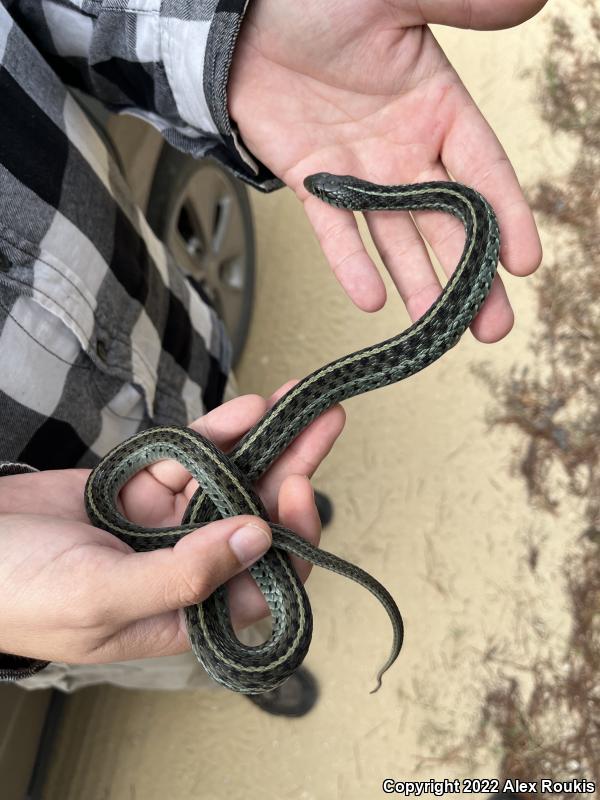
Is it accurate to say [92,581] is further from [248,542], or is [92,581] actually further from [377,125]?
[377,125]

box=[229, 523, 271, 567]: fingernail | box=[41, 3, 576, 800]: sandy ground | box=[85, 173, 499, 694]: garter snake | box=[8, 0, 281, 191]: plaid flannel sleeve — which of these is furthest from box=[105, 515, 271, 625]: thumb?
box=[41, 3, 576, 800]: sandy ground

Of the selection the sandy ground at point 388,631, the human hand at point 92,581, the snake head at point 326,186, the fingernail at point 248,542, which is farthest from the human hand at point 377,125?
the sandy ground at point 388,631

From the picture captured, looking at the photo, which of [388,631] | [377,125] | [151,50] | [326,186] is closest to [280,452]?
[326,186]

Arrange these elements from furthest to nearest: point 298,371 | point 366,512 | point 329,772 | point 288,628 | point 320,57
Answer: point 298,371
point 366,512
point 329,772
point 320,57
point 288,628

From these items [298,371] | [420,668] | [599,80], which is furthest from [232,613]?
[599,80]

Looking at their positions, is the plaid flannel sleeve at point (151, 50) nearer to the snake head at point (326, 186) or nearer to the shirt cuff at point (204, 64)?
the shirt cuff at point (204, 64)

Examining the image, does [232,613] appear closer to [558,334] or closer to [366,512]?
[366,512]
